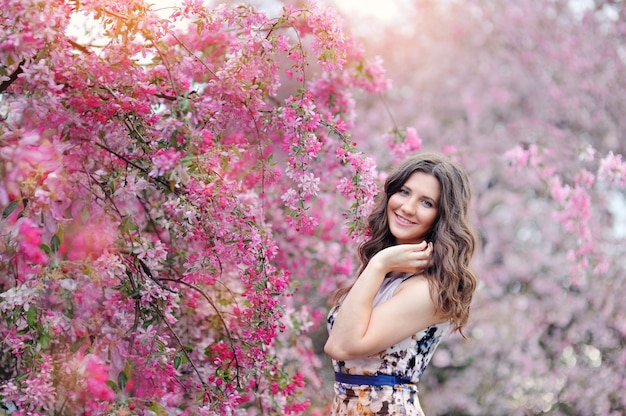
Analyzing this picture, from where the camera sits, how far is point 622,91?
7031mm

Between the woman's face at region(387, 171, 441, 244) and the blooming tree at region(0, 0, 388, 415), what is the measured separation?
0.14m

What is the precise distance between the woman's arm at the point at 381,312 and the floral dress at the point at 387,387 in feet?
0.25

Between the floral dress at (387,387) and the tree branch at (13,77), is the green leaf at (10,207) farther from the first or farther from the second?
the floral dress at (387,387)

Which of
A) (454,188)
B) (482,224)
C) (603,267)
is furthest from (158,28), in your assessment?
(482,224)

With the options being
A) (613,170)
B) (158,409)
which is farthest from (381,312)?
(613,170)

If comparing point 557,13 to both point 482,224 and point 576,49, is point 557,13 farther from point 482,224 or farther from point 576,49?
point 482,224

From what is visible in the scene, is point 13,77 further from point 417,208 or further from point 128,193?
point 417,208

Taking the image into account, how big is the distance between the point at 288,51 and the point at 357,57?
1029 millimetres

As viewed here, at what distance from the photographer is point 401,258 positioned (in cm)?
232

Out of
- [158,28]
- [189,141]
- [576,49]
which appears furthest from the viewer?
[576,49]

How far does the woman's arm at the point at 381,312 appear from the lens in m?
2.25

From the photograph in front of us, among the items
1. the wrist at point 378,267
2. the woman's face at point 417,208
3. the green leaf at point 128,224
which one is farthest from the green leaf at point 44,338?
the woman's face at point 417,208

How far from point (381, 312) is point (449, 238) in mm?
347

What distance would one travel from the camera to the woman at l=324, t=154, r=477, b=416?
7.47ft
